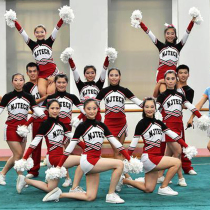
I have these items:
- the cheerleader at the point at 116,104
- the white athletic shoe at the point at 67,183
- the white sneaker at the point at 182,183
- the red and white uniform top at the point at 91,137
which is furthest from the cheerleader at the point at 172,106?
the white athletic shoe at the point at 67,183

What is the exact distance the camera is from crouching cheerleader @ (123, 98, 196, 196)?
4988 millimetres

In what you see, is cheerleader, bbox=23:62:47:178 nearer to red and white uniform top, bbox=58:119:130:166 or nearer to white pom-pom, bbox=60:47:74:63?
white pom-pom, bbox=60:47:74:63

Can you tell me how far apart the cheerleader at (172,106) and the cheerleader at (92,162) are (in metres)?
1.09

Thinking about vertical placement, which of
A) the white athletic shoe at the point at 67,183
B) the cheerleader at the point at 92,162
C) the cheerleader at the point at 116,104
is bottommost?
the white athletic shoe at the point at 67,183

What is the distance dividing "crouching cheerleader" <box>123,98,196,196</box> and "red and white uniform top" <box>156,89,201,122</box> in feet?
1.93

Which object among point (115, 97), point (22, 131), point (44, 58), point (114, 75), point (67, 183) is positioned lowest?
point (67, 183)

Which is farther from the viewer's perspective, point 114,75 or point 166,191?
point 114,75

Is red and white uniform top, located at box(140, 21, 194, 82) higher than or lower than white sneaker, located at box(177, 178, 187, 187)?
higher

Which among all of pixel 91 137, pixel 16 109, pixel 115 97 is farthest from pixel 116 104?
pixel 16 109

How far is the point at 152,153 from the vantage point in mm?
5047

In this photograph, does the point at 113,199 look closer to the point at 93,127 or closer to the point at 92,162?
the point at 92,162

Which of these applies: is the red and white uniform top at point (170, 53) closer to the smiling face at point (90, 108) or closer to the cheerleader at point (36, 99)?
the cheerleader at point (36, 99)

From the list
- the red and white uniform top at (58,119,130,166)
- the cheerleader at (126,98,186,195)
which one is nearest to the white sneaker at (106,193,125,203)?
the red and white uniform top at (58,119,130,166)

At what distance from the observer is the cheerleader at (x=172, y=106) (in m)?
5.59
